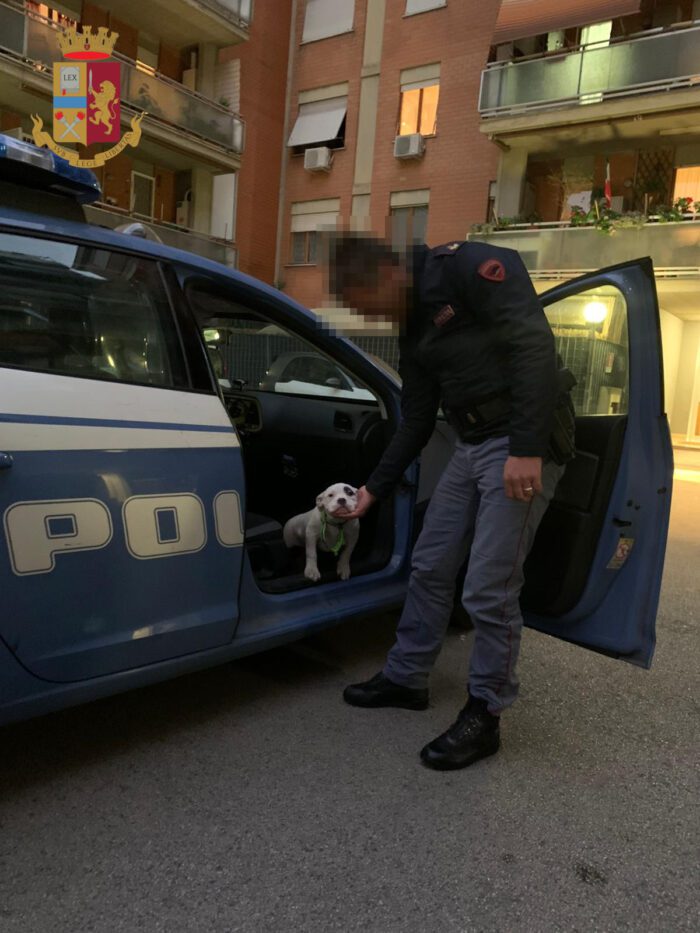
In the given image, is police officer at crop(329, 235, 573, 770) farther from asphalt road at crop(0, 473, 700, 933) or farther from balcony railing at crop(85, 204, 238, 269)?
balcony railing at crop(85, 204, 238, 269)

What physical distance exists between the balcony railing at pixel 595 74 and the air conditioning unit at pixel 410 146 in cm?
220

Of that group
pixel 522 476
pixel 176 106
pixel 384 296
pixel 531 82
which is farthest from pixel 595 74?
pixel 522 476

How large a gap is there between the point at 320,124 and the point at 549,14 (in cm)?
708

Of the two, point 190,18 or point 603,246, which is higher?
point 190,18

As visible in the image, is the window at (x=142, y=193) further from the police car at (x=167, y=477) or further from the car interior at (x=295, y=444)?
the police car at (x=167, y=477)

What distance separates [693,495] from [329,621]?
844 centimetres

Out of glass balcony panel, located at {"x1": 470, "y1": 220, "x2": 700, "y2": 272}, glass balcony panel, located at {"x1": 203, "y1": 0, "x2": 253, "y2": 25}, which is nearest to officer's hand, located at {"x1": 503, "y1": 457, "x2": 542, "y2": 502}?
glass balcony panel, located at {"x1": 470, "y1": 220, "x2": 700, "y2": 272}

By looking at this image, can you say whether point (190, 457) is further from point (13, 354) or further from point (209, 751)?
point (209, 751)

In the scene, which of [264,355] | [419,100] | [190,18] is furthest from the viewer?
[419,100]

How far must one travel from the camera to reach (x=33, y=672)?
1.97m

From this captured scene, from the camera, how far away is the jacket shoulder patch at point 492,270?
228 centimetres

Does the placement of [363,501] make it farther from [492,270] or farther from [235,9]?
[235,9]

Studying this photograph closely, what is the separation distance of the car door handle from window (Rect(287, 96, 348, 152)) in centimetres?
1804

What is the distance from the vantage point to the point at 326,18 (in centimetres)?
1950
